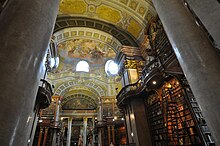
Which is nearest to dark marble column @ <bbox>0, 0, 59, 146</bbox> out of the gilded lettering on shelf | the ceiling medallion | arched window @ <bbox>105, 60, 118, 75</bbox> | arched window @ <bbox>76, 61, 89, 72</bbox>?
the gilded lettering on shelf

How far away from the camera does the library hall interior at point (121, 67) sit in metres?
1.39

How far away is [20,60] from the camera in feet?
4.37

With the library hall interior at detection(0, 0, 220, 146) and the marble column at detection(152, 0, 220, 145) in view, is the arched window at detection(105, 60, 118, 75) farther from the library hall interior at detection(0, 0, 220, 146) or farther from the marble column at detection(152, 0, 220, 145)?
the marble column at detection(152, 0, 220, 145)

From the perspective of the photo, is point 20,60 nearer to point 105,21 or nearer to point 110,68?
point 105,21

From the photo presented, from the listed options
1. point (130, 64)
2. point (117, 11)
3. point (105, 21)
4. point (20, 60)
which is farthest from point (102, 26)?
point (20, 60)

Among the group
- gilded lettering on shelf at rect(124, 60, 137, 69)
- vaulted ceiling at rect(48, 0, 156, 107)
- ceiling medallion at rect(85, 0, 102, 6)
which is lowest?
gilded lettering on shelf at rect(124, 60, 137, 69)

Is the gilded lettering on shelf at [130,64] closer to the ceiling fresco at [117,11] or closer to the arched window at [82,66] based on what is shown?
the ceiling fresco at [117,11]

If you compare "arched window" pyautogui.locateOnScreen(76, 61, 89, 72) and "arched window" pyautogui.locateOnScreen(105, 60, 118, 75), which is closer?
"arched window" pyautogui.locateOnScreen(76, 61, 89, 72)

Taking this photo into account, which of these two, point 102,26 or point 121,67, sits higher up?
point 102,26

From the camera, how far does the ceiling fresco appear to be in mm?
9969

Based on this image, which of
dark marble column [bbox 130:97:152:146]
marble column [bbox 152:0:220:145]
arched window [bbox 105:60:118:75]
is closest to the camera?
marble column [bbox 152:0:220:145]

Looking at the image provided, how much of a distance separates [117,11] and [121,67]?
4.72m

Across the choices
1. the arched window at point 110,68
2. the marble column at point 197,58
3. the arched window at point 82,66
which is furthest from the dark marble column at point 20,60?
the arched window at point 82,66

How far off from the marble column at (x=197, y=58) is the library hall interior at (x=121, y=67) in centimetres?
1
